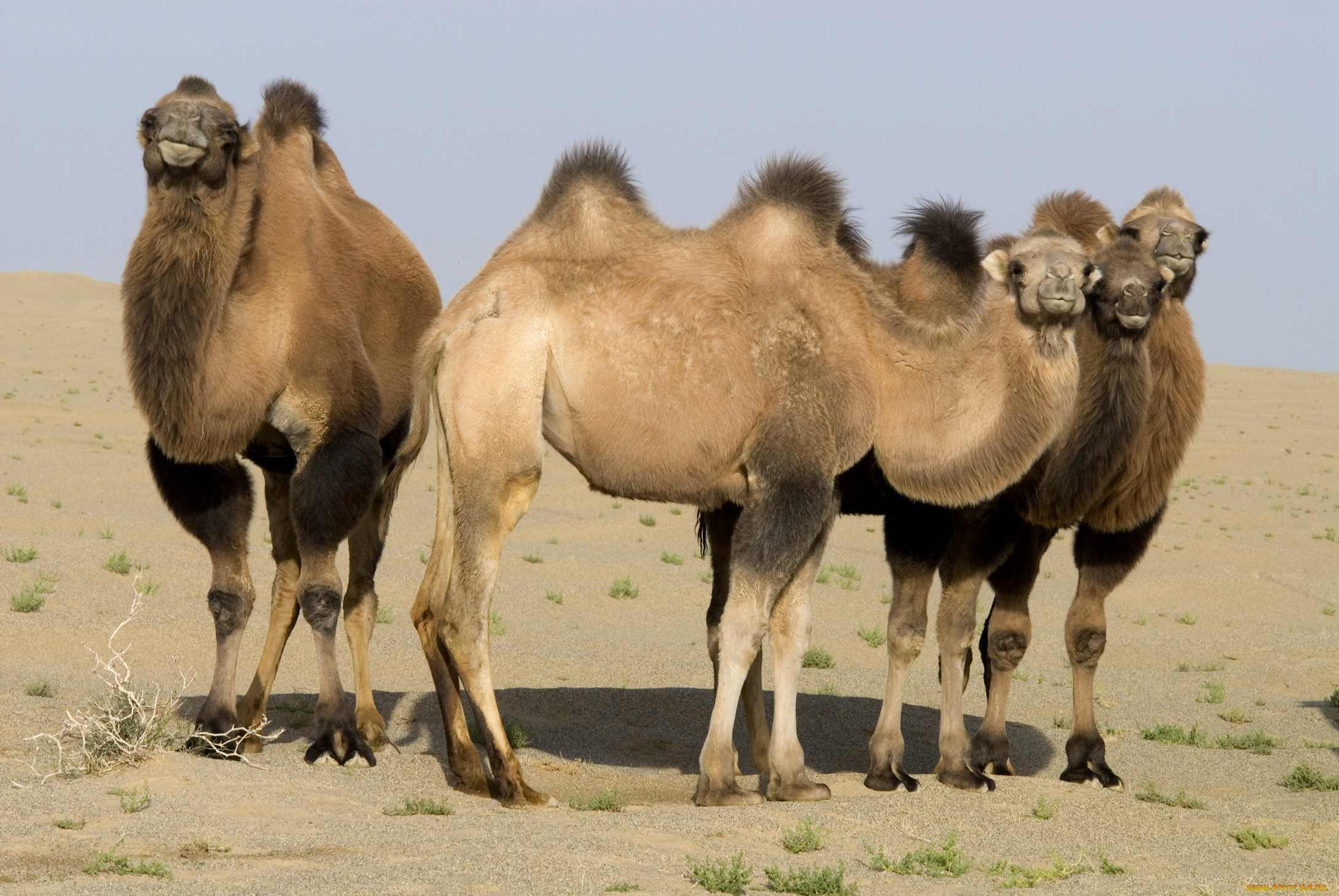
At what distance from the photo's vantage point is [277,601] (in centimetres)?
804

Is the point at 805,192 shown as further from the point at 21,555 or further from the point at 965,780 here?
the point at 21,555

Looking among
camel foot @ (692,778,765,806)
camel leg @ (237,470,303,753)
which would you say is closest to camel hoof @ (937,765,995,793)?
camel foot @ (692,778,765,806)

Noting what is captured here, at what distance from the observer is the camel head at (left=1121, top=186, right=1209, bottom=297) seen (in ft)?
25.3

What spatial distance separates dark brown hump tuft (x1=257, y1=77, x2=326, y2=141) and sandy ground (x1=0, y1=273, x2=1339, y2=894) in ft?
11.6

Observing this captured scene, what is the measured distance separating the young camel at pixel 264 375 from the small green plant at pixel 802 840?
263cm

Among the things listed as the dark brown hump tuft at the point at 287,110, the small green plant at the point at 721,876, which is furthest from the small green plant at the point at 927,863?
the dark brown hump tuft at the point at 287,110

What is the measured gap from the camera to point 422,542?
18.7m

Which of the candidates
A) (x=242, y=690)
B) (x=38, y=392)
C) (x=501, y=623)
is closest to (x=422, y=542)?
(x=501, y=623)

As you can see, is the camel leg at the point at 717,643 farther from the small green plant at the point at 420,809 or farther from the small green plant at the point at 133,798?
the small green plant at the point at 133,798

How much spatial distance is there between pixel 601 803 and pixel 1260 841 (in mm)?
2863

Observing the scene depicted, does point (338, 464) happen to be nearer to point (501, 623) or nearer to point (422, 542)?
point (501, 623)

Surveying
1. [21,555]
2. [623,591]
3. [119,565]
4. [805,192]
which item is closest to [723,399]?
[805,192]

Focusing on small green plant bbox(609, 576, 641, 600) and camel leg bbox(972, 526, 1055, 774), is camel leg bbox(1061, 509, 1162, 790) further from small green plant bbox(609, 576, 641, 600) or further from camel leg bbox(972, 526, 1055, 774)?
small green plant bbox(609, 576, 641, 600)

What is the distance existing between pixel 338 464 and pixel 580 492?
18.7 m
